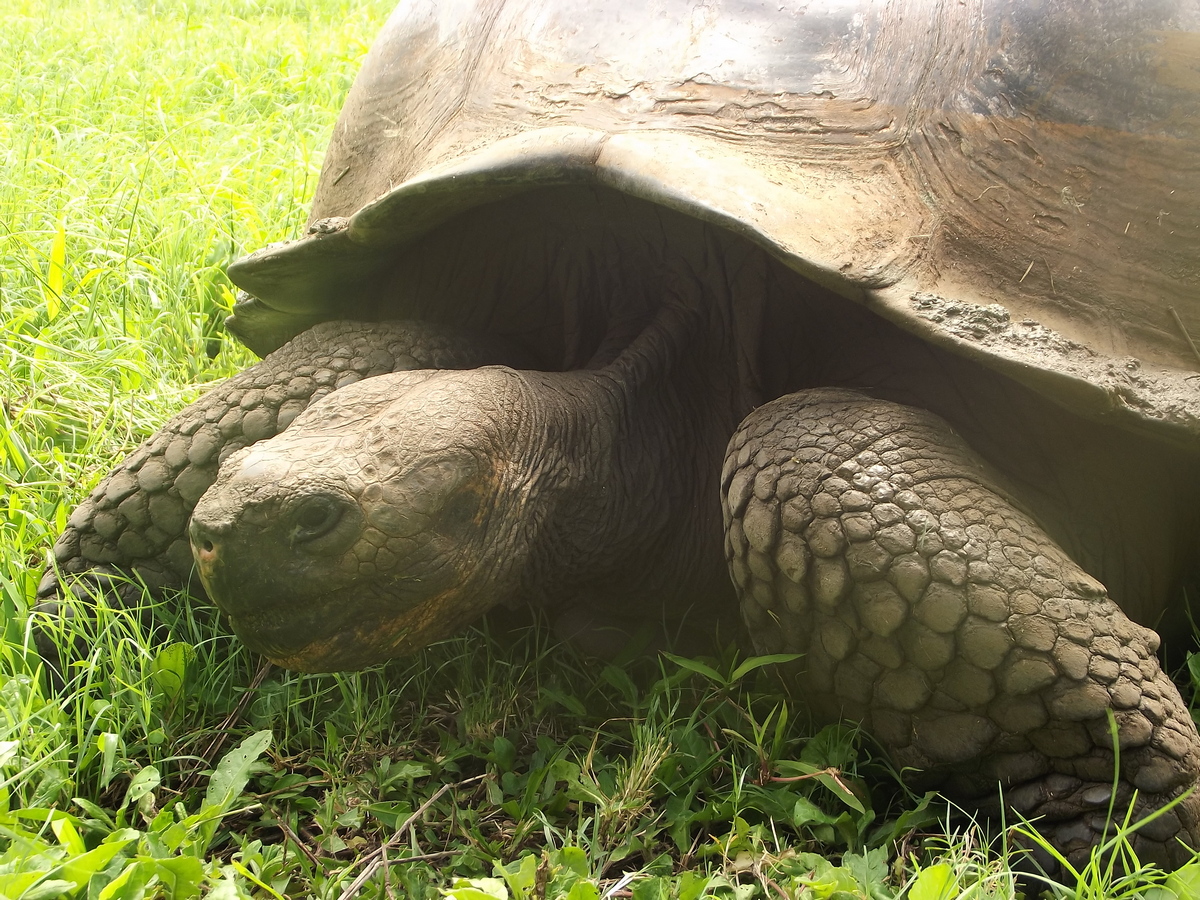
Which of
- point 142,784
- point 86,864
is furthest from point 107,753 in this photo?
point 86,864

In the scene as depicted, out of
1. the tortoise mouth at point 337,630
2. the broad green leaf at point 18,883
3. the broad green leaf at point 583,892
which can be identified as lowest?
the broad green leaf at point 583,892

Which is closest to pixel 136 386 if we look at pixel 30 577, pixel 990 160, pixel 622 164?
pixel 30 577

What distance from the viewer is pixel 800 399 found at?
2.27m

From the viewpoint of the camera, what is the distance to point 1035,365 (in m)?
1.99

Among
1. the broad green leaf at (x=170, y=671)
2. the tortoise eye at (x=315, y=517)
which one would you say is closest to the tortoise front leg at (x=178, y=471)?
the broad green leaf at (x=170, y=671)

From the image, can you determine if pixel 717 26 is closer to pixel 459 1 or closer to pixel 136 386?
pixel 459 1

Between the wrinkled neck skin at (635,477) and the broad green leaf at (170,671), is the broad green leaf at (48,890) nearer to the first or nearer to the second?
the broad green leaf at (170,671)

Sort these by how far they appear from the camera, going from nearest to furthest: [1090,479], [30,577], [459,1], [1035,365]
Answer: [1035,365] → [1090,479] → [30,577] → [459,1]

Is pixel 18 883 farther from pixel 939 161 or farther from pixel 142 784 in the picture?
pixel 939 161

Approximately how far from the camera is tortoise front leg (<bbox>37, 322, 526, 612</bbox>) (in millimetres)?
2596

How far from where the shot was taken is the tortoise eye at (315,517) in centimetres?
191

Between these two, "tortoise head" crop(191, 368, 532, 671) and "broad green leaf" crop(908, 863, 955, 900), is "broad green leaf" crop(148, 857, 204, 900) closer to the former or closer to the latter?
"tortoise head" crop(191, 368, 532, 671)

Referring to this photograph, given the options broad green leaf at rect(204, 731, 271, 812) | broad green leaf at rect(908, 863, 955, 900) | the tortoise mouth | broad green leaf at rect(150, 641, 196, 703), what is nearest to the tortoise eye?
the tortoise mouth

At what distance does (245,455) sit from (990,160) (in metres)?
1.52
